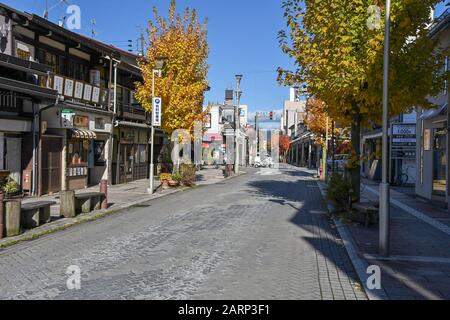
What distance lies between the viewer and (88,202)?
14.4m

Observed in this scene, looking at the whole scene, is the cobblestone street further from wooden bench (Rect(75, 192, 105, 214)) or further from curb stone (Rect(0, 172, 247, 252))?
wooden bench (Rect(75, 192, 105, 214))

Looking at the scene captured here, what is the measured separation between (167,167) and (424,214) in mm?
15907

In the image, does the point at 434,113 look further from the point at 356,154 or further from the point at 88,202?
the point at 88,202

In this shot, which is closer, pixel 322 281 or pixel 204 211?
pixel 322 281

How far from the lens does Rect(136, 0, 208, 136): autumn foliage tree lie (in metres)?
24.1

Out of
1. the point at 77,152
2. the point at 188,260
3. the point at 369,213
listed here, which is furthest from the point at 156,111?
the point at 188,260

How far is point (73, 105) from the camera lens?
20.1m

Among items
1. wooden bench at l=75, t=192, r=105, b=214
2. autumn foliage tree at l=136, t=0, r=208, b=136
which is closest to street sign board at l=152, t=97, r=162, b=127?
autumn foliage tree at l=136, t=0, r=208, b=136

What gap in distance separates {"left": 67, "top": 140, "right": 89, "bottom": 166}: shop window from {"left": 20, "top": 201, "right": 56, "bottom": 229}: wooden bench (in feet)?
28.8

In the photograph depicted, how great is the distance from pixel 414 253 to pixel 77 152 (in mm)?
16768

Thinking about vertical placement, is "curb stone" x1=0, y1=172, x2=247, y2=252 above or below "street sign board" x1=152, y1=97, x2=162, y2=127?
below

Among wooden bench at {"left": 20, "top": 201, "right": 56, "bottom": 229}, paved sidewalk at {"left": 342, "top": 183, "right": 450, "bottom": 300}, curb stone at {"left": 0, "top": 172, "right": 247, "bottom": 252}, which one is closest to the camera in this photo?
paved sidewalk at {"left": 342, "top": 183, "right": 450, "bottom": 300}
